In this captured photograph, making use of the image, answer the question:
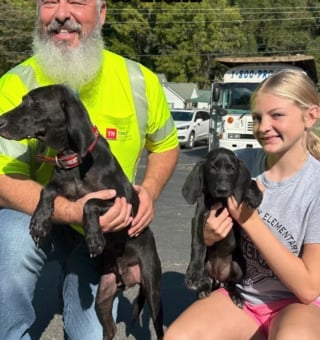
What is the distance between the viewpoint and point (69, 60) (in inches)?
146

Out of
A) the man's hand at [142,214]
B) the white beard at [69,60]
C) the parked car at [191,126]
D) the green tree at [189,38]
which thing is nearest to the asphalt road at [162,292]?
the man's hand at [142,214]

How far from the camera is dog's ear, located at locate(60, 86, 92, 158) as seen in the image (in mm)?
3111

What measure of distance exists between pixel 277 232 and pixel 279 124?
0.58m

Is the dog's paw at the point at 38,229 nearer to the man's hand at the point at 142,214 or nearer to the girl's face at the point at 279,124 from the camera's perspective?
the man's hand at the point at 142,214

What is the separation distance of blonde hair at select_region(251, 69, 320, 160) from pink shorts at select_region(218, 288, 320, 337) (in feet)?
2.71

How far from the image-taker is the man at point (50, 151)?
3.52m

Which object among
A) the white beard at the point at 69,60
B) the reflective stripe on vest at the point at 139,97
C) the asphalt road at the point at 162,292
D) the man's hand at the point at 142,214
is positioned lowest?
the asphalt road at the point at 162,292

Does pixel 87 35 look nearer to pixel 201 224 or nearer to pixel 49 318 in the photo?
pixel 201 224

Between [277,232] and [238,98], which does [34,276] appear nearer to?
[277,232]

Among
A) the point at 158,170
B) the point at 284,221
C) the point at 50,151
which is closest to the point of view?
the point at 284,221

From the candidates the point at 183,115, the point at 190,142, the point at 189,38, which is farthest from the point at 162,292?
the point at 189,38

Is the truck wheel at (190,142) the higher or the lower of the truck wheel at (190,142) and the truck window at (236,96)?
the lower

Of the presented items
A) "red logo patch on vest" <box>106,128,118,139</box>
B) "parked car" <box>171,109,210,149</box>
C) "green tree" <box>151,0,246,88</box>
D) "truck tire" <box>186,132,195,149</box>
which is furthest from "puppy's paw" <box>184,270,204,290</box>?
"green tree" <box>151,0,246,88</box>

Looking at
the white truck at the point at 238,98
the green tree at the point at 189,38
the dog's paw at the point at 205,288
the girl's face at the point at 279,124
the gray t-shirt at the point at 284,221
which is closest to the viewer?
the gray t-shirt at the point at 284,221
